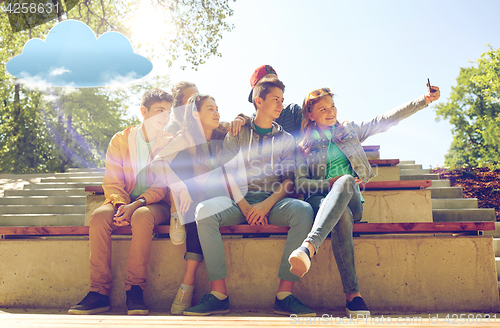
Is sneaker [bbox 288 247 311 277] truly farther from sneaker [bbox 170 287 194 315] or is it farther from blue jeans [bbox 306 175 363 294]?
sneaker [bbox 170 287 194 315]

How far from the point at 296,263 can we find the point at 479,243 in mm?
1474

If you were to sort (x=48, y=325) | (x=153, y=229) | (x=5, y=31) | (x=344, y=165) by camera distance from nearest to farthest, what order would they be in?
(x=48, y=325), (x=153, y=229), (x=344, y=165), (x=5, y=31)

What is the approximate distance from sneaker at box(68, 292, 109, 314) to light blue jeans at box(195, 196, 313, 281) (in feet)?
2.66

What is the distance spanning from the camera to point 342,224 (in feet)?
7.07

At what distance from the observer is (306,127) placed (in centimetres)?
277

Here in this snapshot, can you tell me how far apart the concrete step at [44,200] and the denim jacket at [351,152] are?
5.04m

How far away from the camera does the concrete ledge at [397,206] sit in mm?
3453

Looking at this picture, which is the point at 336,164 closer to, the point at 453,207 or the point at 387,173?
the point at 387,173

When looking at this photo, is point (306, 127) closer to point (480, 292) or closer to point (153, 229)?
point (153, 229)

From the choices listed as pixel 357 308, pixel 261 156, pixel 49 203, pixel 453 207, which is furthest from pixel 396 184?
pixel 49 203

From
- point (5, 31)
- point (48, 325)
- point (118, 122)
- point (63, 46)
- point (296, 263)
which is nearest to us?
point (48, 325)

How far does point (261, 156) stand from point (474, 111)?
1660cm

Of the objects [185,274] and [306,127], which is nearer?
[185,274]

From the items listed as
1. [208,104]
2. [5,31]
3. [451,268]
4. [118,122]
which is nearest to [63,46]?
[5,31]
